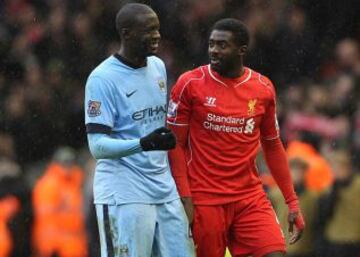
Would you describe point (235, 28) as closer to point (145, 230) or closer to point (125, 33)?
point (125, 33)

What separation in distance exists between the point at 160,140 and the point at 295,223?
1.32m

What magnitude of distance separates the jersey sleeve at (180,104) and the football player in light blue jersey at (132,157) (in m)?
0.17

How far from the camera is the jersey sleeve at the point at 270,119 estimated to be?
7.76 meters

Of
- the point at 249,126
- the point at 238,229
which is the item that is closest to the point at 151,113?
the point at 249,126

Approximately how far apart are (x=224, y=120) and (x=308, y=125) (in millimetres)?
4961

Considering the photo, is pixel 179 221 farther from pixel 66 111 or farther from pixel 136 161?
pixel 66 111

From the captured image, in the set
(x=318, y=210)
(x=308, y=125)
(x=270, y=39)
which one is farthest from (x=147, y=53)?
(x=270, y=39)

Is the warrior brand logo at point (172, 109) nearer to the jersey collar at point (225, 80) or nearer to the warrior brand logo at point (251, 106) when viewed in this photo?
the jersey collar at point (225, 80)

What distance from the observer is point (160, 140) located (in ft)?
22.6

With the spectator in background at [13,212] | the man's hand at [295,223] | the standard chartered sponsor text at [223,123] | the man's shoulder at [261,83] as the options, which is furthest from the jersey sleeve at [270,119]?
the spectator in background at [13,212]

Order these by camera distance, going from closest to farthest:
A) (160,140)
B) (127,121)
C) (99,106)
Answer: (160,140)
(99,106)
(127,121)

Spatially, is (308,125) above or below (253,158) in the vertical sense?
below

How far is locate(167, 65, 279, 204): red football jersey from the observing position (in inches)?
298

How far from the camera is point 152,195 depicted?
732cm
